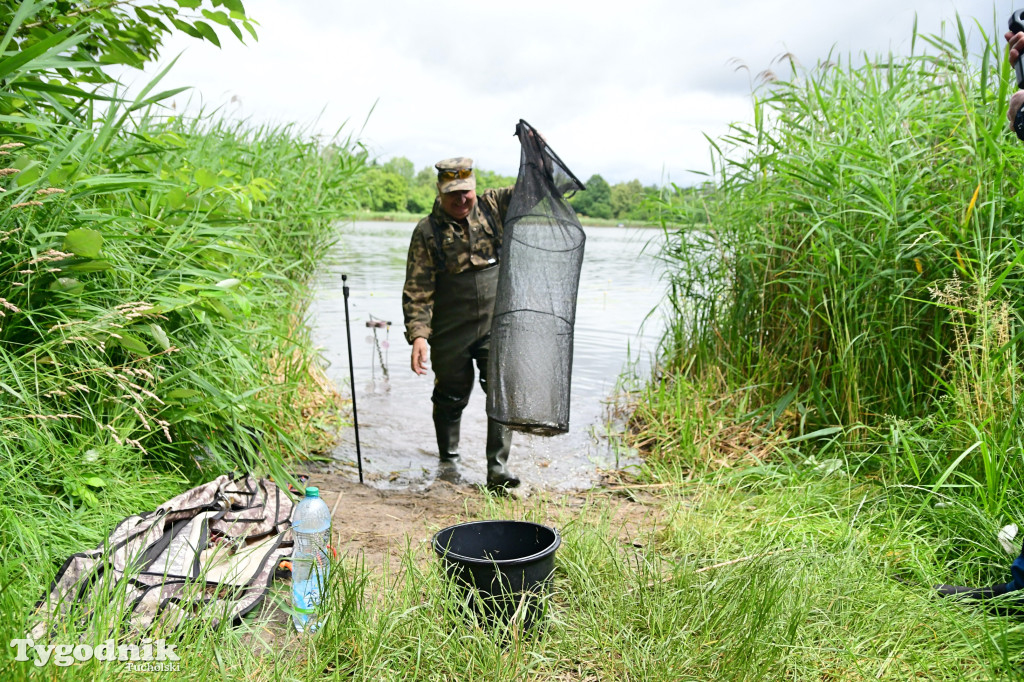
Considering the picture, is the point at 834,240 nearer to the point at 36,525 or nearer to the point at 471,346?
the point at 471,346

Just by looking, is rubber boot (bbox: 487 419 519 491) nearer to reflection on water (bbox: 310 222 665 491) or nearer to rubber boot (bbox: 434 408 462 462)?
reflection on water (bbox: 310 222 665 491)

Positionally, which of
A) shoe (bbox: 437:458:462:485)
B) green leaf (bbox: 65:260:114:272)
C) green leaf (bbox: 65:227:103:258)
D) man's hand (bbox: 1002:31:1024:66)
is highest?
man's hand (bbox: 1002:31:1024:66)

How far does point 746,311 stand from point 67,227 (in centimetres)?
388

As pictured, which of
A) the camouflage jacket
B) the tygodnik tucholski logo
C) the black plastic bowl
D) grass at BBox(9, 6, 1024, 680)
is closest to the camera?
the tygodnik tucholski logo

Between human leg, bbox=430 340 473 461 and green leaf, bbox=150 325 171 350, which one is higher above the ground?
green leaf, bbox=150 325 171 350

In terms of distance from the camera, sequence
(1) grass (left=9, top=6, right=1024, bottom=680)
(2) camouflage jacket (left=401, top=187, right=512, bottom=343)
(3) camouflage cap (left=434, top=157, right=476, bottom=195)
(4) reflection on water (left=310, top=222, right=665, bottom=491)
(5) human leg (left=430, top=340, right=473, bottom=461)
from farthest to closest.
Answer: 1. (4) reflection on water (left=310, top=222, right=665, bottom=491)
2. (5) human leg (left=430, top=340, right=473, bottom=461)
3. (2) camouflage jacket (left=401, top=187, right=512, bottom=343)
4. (3) camouflage cap (left=434, top=157, right=476, bottom=195)
5. (1) grass (left=9, top=6, right=1024, bottom=680)

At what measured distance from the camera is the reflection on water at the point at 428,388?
546 centimetres

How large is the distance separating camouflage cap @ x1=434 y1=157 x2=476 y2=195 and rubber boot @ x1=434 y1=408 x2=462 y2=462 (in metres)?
1.65

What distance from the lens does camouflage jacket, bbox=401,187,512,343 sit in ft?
15.9

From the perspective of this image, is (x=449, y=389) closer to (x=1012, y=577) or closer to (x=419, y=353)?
(x=419, y=353)

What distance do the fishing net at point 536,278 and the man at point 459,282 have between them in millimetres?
701

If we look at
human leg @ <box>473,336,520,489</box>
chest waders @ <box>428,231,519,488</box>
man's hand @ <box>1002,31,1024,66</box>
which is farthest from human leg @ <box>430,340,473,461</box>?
man's hand @ <box>1002,31,1024,66</box>

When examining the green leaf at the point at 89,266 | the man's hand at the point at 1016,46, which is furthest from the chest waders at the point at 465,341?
the man's hand at the point at 1016,46

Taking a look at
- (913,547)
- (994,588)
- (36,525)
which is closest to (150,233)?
(36,525)
